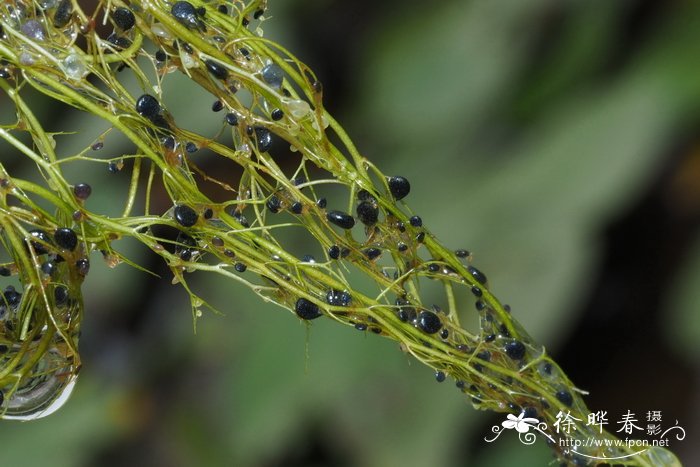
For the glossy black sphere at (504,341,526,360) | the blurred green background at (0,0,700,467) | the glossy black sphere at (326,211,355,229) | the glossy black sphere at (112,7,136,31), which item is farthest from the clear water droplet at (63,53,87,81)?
the blurred green background at (0,0,700,467)

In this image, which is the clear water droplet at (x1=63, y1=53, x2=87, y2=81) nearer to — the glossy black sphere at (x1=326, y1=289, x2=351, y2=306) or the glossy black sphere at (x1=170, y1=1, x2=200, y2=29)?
the glossy black sphere at (x1=170, y1=1, x2=200, y2=29)

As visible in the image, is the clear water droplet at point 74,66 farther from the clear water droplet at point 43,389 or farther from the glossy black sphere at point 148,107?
the clear water droplet at point 43,389

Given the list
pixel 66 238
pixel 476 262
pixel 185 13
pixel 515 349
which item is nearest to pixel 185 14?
pixel 185 13

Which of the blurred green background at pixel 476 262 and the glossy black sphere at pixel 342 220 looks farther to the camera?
the blurred green background at pixel 476 262

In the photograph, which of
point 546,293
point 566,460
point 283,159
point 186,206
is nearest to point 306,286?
point 186,206

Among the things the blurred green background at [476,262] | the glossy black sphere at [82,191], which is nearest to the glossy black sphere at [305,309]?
the glossy black sphere at [82,191]

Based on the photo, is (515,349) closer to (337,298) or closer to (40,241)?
(337,298)

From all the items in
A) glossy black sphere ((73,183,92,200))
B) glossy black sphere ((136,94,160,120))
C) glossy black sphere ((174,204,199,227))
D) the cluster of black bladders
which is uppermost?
the cluster of black bladders

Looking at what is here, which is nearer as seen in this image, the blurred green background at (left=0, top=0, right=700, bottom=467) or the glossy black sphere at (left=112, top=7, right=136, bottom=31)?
the glossy black sphere at (left=112, top=7, right=136, bottom=31)
